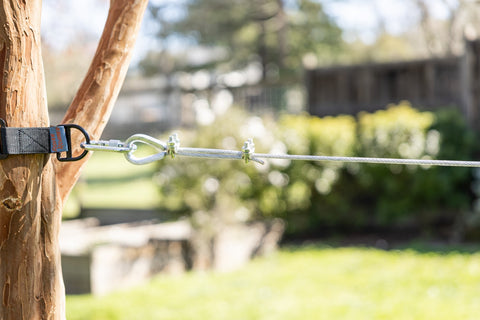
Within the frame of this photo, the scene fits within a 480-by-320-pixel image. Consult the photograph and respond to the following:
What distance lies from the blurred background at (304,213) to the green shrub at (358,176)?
0.02 meters

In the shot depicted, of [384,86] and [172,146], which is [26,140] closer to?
[172,146]

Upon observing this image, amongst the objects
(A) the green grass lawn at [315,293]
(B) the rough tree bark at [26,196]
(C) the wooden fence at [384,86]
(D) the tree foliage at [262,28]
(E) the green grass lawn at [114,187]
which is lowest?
(A) the green grass lawn at [315,293]

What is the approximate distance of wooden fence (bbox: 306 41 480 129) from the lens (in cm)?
1002

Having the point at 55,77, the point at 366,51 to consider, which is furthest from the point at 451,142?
the point at 366,51

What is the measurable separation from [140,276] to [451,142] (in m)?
4.79

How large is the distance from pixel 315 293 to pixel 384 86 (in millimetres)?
5989

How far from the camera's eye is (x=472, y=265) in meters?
6.23

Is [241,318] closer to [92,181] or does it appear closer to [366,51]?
[92,181]

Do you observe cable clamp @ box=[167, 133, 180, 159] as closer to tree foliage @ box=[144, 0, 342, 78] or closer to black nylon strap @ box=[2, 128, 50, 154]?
black nylon strap @ box=[2, 128, 50, 154]

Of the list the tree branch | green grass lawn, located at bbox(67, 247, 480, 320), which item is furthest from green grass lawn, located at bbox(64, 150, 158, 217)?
the tree branch

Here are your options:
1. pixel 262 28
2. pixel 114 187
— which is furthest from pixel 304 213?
pixel 262 28

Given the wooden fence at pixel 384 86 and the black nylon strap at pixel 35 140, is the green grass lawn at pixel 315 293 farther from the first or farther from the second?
the wooden fence at pixel 384 86

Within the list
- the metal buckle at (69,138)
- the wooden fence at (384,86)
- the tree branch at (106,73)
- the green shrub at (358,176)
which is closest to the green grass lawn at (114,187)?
the wooden fence at (384,86)

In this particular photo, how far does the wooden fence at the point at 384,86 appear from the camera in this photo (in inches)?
395
